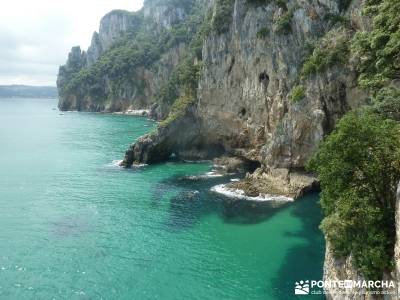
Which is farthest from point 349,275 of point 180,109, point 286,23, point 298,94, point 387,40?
point 180,109

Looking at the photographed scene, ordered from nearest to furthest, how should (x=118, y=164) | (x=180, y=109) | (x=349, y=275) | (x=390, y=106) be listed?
(x=349, y=275), (x=390, y=106), (x=118, y=164), (x=180, y=109)

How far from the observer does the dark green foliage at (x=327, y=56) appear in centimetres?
4619

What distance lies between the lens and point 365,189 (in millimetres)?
22109

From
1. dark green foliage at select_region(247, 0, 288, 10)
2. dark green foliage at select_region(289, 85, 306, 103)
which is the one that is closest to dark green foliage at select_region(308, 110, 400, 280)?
dark green foliage at select_region(289, 85, 306, 103)

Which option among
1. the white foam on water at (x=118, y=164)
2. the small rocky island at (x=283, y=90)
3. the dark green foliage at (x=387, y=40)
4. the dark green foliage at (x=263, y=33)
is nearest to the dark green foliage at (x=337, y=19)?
the small rocky island at (x=283, y=90)

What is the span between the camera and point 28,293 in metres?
28.3

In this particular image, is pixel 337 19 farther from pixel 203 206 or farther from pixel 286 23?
pixel 203 206

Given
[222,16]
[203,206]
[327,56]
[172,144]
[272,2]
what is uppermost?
[222,16]

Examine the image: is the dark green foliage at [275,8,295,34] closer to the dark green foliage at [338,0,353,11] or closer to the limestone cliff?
the dark green foliage at [338,0,353,11]

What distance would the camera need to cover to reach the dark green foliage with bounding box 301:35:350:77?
1818 inches

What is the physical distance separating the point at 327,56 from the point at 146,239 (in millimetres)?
28561

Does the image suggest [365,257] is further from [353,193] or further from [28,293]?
[28,293]

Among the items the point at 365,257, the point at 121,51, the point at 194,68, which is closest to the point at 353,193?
the point at 365,257

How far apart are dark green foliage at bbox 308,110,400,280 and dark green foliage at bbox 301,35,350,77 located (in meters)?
25.0
